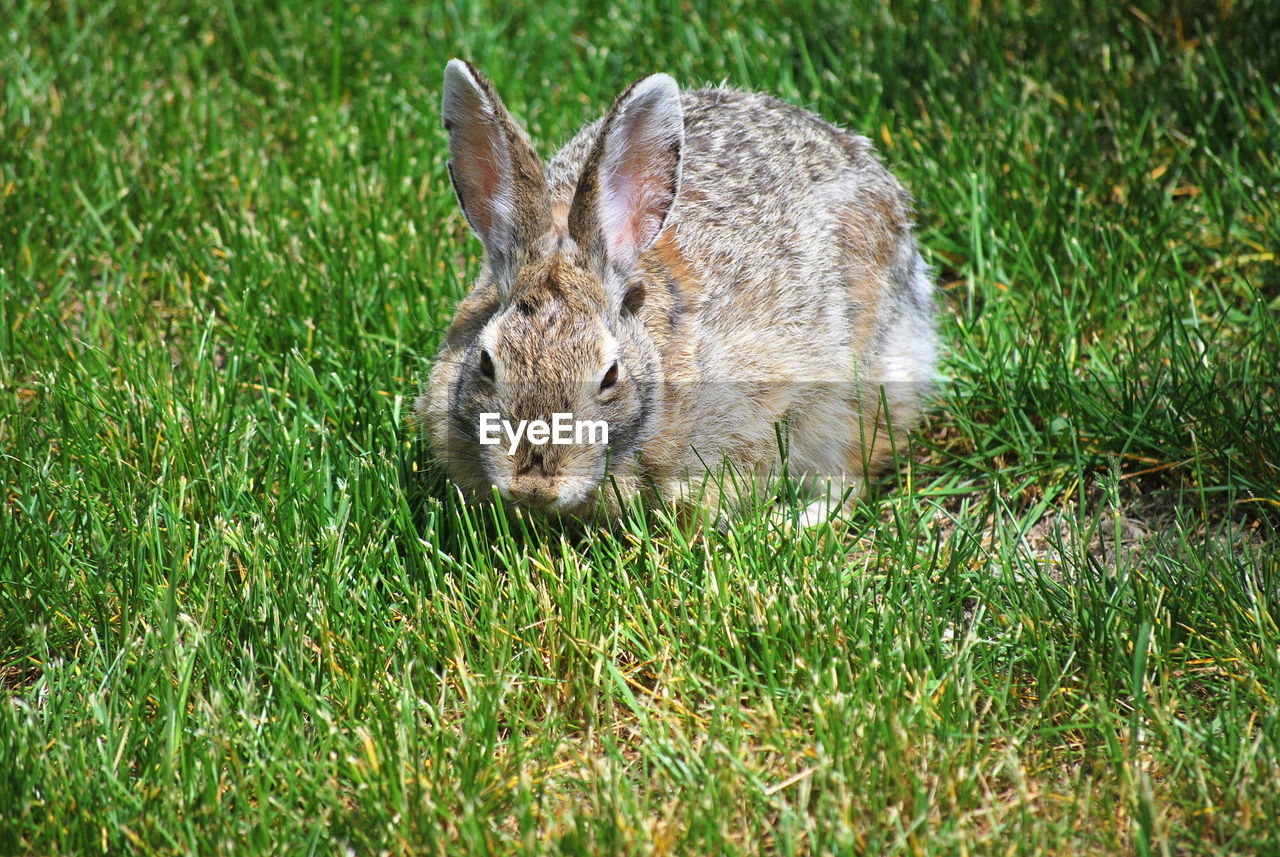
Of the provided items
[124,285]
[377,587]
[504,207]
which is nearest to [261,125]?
[124,285]

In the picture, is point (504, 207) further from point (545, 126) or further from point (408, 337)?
point (545, 126)

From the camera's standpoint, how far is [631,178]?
4.18m

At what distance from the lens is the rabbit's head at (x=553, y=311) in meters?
3.69

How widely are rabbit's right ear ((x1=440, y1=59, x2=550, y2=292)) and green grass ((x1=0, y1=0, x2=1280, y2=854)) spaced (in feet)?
2.46

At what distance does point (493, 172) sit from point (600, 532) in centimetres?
119

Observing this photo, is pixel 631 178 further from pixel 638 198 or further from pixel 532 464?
pixel 532 464

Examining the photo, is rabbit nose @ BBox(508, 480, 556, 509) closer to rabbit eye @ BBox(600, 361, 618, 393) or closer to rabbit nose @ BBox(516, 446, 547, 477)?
rabbit nose @ BBox(516, 446, 547, 477)

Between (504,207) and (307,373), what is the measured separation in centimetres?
103

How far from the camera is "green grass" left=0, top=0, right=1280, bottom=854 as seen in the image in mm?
3098

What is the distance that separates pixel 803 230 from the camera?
474 centimetres

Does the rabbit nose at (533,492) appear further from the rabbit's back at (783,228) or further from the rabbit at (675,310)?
the rabbit's back at (783,228)

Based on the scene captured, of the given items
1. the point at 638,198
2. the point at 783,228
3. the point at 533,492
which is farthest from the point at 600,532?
the point at 783,228

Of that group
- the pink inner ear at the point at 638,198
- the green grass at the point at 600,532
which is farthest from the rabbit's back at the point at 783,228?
the green grass at the point at 600,532

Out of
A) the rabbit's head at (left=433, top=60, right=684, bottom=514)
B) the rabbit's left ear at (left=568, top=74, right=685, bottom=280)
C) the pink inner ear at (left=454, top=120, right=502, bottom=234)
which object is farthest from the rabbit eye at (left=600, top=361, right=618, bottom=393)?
the pink inner ear at (left=454, top=120, right=502, bottom=234)
